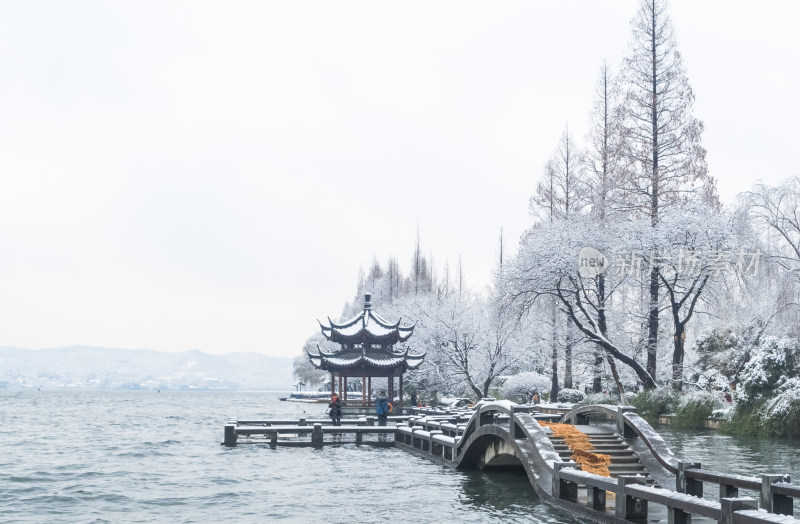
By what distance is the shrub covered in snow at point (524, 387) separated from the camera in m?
49.3

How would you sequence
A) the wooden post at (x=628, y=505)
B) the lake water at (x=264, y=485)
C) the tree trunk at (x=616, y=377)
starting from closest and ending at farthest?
the wooden post at (x=628, y=505) < the lake water at (x=264, y=485) < the tree trunk at (x=616, y=377)

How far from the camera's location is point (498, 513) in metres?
14.9

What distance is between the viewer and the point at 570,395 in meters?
43.5

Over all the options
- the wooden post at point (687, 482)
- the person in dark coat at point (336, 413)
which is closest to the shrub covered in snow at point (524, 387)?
the person in dark coat at point (336, 413)

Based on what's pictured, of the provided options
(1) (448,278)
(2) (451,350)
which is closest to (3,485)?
(2) (451,350)

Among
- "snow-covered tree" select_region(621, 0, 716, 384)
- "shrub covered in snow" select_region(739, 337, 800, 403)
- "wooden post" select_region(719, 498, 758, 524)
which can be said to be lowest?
"wooden post" select_region(719, 498, 758, 524)

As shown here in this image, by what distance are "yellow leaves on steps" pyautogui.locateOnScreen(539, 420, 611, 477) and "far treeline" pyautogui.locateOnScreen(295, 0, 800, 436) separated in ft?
40.7

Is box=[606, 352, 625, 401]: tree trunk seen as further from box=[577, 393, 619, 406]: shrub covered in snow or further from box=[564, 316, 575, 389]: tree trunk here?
box=[564, 316, 575, 389]: tree trunk

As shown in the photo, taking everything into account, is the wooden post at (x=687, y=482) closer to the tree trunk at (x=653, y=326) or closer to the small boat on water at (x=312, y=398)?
the tree trunk at (x=653, y=326)

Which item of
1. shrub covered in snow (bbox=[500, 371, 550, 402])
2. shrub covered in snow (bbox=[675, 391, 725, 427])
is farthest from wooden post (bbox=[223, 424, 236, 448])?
shrub covered in snow (bbox=[500, 371, 550, 402])

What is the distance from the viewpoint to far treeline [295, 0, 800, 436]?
2762 centimetres

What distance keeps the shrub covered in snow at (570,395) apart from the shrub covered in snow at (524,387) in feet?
16.1

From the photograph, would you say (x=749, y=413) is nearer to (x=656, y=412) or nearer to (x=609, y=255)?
(x=656, y=412)

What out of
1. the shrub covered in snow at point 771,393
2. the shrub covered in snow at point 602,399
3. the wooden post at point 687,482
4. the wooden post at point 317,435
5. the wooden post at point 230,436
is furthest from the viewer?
the shrub covered in snow at point 602,399
